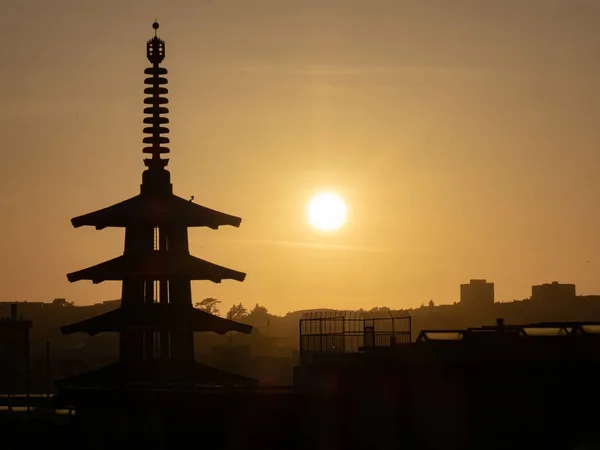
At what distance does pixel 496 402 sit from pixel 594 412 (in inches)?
182

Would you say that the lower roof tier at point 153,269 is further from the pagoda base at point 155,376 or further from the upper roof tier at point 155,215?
the pagoda base at point 155,376

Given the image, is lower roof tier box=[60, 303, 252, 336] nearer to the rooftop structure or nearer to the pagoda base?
the pagoda base

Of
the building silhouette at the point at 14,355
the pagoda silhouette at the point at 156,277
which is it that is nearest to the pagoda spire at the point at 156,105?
the pagoda silhouette at the point at 156,277

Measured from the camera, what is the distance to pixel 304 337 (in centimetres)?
6388

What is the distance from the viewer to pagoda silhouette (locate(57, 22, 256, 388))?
86.3m

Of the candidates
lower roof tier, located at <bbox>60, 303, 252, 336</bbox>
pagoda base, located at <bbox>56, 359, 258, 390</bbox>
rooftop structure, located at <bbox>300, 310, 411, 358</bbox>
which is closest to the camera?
rooftop structure, located at <bbox>300, 310, 411, 358</bbox>

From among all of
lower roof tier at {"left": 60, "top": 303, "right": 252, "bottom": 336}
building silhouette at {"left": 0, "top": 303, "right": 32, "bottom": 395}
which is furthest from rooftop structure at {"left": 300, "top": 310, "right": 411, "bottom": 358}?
building silhouette at {"left": 0, "top": 303, "right": 32, "bottom": 395}

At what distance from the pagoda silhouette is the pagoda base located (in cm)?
9

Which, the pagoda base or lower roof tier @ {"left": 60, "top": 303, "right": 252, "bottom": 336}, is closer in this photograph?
the pagoda base

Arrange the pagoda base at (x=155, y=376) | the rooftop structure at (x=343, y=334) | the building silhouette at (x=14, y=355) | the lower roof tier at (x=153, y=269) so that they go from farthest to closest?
the building silhouette at (x=14, y=355) → the lower roof tier at (x=153, y=269) → the pagoda base at (x=155, y=376) → the rooftop structure at (x=343, y=334)

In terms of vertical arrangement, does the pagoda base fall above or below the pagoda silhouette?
below

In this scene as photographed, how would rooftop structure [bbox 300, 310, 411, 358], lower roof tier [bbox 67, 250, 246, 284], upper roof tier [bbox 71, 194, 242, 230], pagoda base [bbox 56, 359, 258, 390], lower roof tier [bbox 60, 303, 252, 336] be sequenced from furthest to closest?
upper roof tier [bbox 71, 194, 242, 230]
lower roof tier [bbox 67, 250, 246, 284]
lower roof tier [bbox 60, 303, 252, 336]
pagoda base [bbox 56, 359, 258, 390]
rooftop structure [bbox 300, 310, 411, 358]

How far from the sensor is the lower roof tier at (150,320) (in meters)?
86.2

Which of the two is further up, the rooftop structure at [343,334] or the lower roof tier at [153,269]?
the lower roof tier at [153,269]
